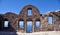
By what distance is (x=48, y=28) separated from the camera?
25.2m

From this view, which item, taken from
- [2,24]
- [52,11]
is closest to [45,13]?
[52,11]

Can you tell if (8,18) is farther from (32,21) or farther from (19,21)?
(32,21)

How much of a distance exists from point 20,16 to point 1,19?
343 centimetres

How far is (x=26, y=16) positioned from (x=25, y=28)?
2.18 meters

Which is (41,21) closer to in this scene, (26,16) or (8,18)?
(26,16)

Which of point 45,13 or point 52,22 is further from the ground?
point 45,13

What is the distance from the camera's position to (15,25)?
26062 millimetres

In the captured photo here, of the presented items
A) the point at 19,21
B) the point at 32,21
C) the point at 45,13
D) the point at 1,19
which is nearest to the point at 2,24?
the point at 1,19

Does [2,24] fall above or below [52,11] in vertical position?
below

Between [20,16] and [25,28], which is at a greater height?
[20,16]

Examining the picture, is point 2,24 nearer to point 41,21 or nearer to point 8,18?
point 8,18

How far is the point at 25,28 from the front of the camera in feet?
84.9

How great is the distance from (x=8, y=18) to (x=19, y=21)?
2.05 meters

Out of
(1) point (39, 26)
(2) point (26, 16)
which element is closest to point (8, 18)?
(2) point (26, 16)
